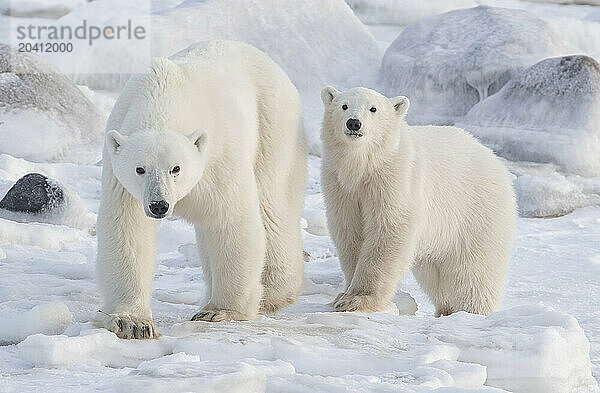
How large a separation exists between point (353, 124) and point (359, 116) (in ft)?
0.23

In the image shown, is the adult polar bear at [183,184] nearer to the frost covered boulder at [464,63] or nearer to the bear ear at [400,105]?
the bear ear at [400,105]

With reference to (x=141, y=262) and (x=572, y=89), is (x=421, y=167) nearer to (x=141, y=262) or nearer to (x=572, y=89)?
(x=141, y=262)

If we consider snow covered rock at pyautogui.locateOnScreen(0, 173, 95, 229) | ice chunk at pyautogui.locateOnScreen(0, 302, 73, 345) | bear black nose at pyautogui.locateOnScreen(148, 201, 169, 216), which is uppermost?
bear black nose at pyautogui.locateOnScreen(148, 201, 169, 216)

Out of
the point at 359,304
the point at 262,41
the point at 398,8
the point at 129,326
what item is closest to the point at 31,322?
the point at 129,326

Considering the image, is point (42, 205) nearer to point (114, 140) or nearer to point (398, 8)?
point (114, 140)

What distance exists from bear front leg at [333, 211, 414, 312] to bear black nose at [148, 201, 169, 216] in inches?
58.1

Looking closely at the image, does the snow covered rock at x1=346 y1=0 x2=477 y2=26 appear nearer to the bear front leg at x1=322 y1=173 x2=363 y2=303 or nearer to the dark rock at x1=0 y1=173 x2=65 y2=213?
the dark rock at x1=0 y1=173 x2=65 y2=213

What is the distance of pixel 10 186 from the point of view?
718cm

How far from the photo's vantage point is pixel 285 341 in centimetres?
343

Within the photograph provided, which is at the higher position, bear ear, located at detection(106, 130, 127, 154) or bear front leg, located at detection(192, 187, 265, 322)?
bear ear, located at detection(106, 130, 127, 154)

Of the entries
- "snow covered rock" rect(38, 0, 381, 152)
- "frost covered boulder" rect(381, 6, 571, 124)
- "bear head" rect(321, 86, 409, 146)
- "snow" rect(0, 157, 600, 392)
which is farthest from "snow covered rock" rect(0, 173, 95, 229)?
"frost covered boulder" rect(381, 6, 571, 124)

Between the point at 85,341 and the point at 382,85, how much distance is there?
849 centimetres

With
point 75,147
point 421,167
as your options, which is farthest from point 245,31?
point 421,167

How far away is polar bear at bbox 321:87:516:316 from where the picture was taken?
4.50 meters
